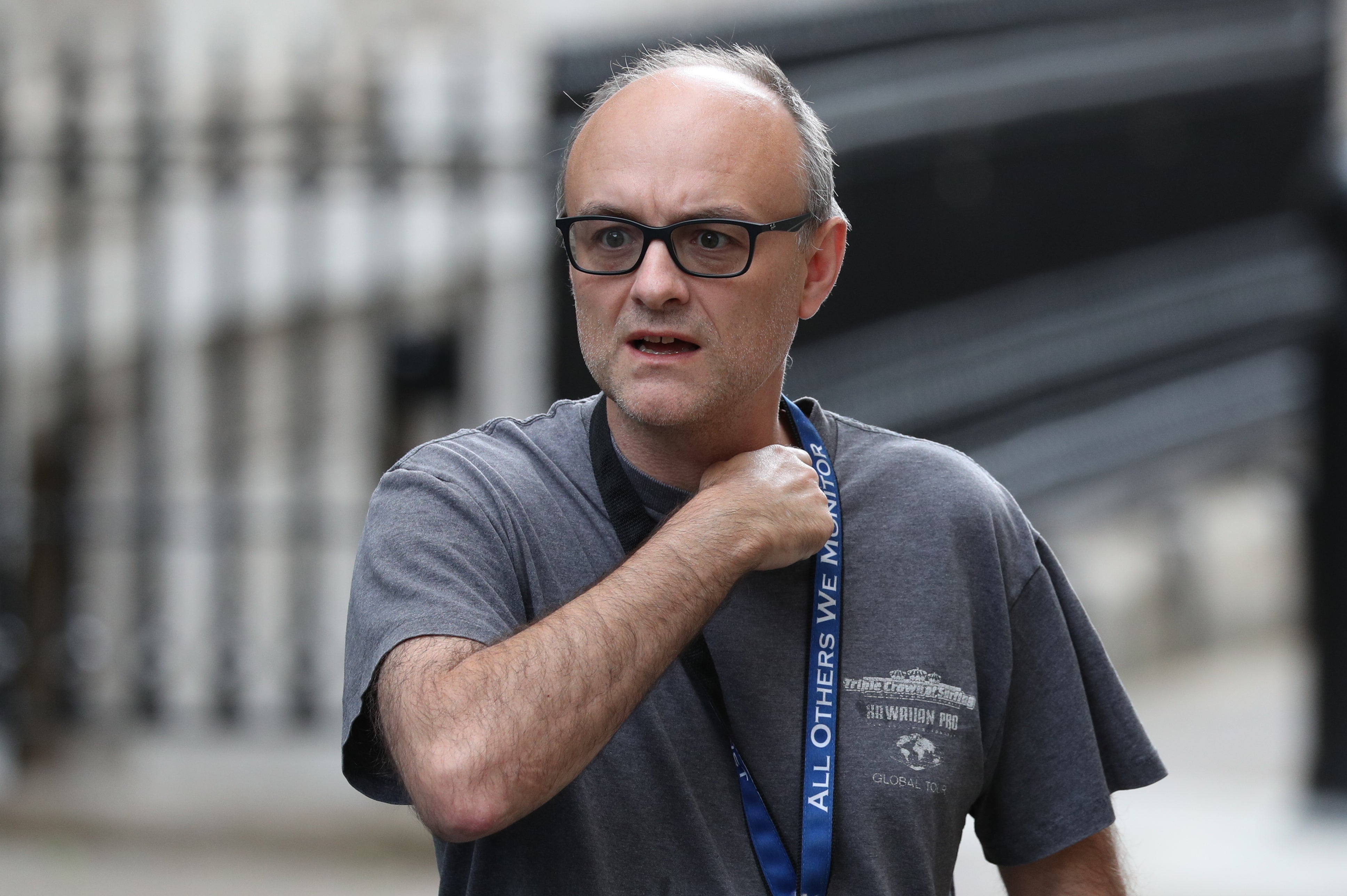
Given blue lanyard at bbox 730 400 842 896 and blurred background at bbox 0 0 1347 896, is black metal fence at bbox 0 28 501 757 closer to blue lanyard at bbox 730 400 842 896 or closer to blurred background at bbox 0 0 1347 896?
blurred background at bbox 0 0 1347 896

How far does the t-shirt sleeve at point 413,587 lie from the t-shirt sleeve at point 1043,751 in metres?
0.74

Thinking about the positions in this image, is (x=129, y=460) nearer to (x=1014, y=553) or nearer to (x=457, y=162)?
(x=457, y=162)

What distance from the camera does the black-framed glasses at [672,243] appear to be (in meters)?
2.16

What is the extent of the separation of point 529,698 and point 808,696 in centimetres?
42

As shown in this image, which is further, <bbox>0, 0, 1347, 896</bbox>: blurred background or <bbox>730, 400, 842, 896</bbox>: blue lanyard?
<bbox>0, 0, 1347, 896</bbox>: blurred background

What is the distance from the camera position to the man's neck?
229 centimetres

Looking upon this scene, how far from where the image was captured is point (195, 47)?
8.74 meters

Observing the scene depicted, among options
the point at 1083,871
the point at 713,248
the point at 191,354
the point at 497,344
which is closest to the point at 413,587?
the point at 713,248

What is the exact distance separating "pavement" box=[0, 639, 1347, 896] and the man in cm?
337

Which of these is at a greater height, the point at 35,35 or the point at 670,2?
the point at 670,2

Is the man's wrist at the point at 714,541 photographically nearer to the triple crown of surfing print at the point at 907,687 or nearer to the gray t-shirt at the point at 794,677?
the gray t-shirt at the point at 794,677

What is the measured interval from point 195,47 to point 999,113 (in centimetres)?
459

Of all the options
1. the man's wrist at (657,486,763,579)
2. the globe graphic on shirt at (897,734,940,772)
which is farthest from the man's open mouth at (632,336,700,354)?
the globe graphic on shirt at (897,734,940,772)

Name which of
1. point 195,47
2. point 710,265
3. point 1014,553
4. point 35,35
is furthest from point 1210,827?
point 35,35
